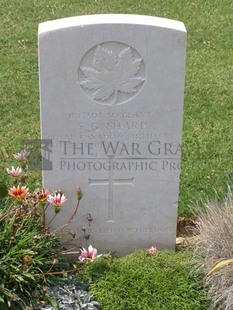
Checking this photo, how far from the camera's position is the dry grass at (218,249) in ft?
12.7

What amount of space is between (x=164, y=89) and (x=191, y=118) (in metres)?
2.50

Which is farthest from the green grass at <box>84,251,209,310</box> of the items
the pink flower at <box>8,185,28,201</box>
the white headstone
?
the pink flower at <box>8,185,28,201</box>

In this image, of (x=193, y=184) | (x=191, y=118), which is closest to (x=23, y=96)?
(x=191, y=118)

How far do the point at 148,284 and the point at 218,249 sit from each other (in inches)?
18.9

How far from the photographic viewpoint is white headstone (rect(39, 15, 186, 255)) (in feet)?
12.7

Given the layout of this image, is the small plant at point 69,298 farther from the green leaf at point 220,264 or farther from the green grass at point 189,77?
the green grass at point 189,77

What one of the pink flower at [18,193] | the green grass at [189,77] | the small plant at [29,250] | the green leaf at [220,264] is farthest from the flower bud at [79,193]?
the green grass at [189,77]

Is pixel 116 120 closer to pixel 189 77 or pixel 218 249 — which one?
pixel 218 249

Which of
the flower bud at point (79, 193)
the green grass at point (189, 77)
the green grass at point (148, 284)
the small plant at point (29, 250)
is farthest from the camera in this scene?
the green grass at point (189, 77)

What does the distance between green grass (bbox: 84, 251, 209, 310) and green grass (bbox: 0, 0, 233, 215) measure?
2.87 ft

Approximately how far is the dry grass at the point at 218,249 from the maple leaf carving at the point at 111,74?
95 cm

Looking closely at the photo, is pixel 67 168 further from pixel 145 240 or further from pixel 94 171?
pixel 145 240

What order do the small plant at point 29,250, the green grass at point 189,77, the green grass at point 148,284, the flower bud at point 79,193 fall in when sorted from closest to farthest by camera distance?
1. the small plant at point 29,250
2. the green grass at point 148,284
3. the flower bud at point 79,193
4. the green grass at point 189,77

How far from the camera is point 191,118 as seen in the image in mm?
6465
